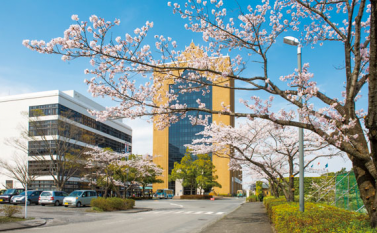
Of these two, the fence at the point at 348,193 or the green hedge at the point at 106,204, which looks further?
the green hedge at the point at 106,204

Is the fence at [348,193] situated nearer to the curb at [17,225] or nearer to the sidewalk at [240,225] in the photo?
the sidewalk at [240,225]

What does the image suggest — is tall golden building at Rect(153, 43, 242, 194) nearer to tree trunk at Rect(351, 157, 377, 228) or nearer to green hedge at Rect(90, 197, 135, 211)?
green hedge at Rect(90, 197, 135, 211)

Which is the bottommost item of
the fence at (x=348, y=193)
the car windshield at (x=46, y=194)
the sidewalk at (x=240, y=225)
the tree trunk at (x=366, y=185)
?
the car windshield at (x=46, y=194)

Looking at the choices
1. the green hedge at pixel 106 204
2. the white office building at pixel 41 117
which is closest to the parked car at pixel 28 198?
the green hedge at pixel 106 204

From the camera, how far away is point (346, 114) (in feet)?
20.6

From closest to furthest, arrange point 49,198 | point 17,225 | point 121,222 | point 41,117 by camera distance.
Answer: point 17,225
point 121,222
point 49,198
point 41,117

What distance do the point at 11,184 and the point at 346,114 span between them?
191ft

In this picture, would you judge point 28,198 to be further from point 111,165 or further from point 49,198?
point 111,165

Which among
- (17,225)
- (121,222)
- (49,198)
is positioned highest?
(17,225)

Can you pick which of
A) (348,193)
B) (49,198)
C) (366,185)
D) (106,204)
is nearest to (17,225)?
(106,204)

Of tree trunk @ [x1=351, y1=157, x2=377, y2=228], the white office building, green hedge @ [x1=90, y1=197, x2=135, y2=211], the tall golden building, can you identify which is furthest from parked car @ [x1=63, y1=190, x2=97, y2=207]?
the tall golden building

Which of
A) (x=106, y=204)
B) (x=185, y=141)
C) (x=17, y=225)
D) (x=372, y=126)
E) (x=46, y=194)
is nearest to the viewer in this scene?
(x=372, y=126)

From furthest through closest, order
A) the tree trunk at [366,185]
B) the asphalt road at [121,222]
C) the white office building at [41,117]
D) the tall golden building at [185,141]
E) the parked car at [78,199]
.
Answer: the tall golden building at [185,141] < the white office building at [41,117] < the parked car at [78,199] < the asphalt road at [121,222] < the tree trunk at [366,185]

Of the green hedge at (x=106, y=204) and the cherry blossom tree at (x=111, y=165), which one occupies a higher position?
the cherry blossom tree at (x=111, y=165)
